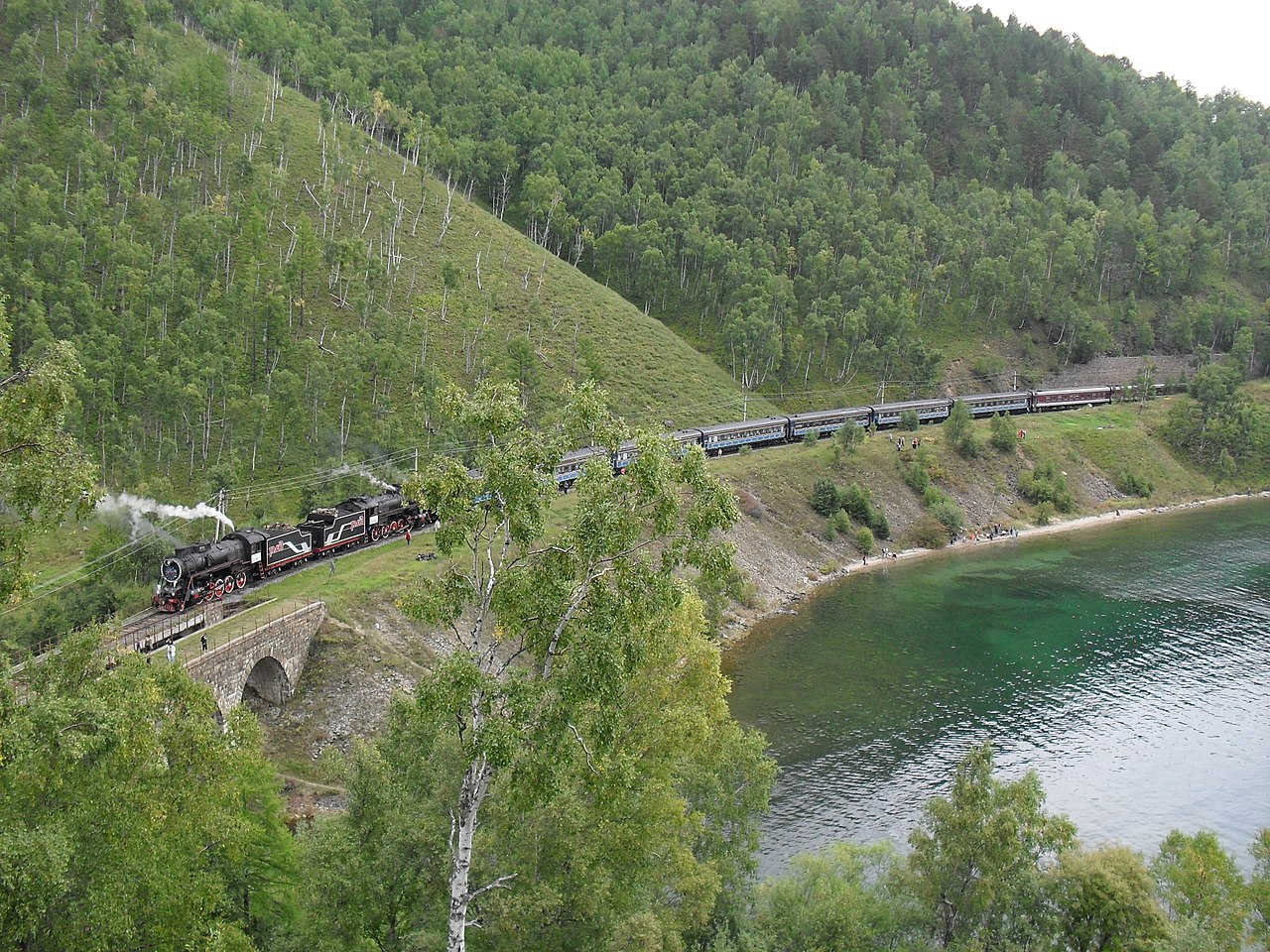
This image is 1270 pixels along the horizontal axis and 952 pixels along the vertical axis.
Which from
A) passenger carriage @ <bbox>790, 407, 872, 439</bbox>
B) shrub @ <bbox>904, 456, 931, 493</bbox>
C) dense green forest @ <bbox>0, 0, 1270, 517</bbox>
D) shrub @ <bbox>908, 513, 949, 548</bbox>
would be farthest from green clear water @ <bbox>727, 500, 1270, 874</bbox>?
dense green forest @ <bbox>0, 0, 1270, 517</bbox>

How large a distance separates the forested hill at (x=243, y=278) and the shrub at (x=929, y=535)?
1022 inches

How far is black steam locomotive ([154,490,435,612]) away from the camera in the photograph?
152 ft

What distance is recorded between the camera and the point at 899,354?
129 meters

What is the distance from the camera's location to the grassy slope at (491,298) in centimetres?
9938

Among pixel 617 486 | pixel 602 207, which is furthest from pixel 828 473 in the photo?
pixel 617 486

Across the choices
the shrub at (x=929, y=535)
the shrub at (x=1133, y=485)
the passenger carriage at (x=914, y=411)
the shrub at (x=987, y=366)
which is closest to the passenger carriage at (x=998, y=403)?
the passenger carriage at (x=914, y=411)

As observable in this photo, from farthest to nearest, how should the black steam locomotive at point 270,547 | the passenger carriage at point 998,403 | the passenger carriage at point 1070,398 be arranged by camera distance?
the passenger carriage at point 1070,398
the passenger carriage at point 998,403
the black steam locomotive at point 270,547

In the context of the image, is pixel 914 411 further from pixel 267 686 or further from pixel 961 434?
pixel 267 686

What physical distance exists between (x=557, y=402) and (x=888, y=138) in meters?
121

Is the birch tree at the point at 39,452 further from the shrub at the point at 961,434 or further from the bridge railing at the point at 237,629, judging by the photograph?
the shrub at the point at 961,434

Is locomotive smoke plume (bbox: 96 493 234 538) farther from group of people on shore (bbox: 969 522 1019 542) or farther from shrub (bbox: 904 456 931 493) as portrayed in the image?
group of people on shore (bbox: 969 522 1019 542)

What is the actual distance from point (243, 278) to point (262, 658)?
54.4 meters

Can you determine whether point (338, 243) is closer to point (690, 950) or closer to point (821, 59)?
point (690, 950)

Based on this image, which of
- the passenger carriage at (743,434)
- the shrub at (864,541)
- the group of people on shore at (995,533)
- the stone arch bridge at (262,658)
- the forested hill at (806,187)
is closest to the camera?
the stone arch bridge at (262,658)
